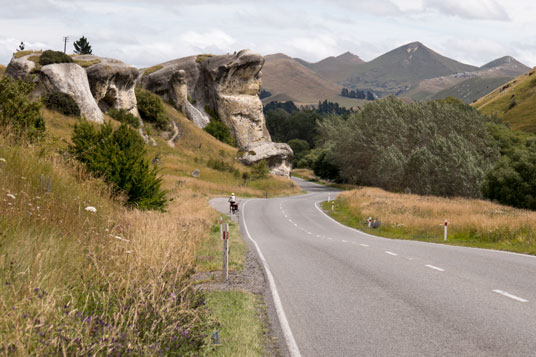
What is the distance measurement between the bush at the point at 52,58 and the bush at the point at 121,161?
127 ft

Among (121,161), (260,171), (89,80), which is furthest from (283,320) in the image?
(260,171)

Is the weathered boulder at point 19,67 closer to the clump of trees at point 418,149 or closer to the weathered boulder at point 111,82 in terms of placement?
the weathered boulder at point 111,82

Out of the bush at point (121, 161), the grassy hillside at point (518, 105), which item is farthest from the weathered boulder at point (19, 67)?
the grassy hillside at point (518, 105)

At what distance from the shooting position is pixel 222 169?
6600cm

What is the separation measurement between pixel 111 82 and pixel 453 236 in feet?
160

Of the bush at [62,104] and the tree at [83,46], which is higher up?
the tree at [83,46]

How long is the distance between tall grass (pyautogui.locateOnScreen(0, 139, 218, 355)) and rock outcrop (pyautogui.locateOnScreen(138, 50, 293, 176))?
6747 centimetres

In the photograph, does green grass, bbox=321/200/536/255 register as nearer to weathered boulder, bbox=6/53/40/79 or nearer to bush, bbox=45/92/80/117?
bush, bbox=45/92/80/117

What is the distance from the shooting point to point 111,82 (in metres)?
60.6

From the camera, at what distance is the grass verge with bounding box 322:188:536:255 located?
1853cm

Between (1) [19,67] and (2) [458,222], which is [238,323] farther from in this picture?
(1) [19,67]

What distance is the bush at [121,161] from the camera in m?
17.5

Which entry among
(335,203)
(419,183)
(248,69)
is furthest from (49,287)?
(248,69)

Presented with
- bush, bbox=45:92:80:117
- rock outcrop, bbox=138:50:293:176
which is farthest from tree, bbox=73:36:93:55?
bush, bbox=45:92:80:117
